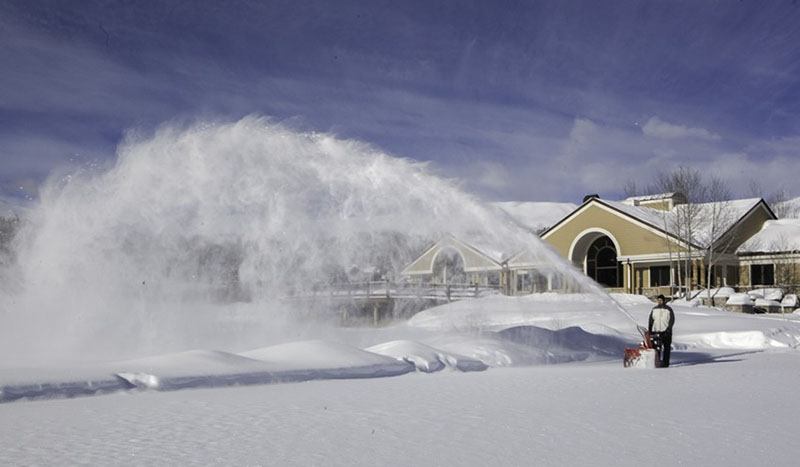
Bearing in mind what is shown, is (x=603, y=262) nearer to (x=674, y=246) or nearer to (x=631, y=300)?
(x=674, y=246)

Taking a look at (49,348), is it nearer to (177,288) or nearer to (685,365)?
(177,288)

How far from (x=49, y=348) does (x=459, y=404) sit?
889 centimetres

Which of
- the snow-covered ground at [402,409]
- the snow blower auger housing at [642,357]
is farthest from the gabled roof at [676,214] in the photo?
the snow blower auger housing at [642,357]

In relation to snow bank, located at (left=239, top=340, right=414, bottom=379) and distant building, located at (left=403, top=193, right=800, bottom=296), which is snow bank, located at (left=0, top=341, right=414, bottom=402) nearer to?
snow bank, located at (left=239, top=340, right=414, bottom=379)

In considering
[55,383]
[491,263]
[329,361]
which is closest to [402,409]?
[329,361]

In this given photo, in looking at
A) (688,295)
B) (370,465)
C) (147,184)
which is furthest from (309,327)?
(688,295)

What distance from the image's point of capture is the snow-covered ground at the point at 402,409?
217 inches

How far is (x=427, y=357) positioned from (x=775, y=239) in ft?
119

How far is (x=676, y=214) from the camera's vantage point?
43250 mm

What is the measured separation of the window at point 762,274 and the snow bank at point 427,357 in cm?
3462

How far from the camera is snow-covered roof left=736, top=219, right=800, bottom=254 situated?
41.0 m

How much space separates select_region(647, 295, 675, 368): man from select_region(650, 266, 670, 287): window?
105 feet

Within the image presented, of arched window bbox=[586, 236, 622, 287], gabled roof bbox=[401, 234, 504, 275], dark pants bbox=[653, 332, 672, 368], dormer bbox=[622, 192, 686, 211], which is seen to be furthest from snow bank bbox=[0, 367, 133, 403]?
dormer bbox=[622, 192, 686, 211]

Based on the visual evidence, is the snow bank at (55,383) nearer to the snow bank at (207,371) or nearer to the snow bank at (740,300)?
the snow bank at (207,371)
